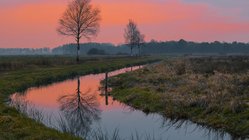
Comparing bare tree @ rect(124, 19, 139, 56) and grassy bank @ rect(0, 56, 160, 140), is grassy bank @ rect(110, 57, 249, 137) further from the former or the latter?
bare tree @ rect(124, 19, 139, 56)

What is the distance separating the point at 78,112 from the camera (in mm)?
22422

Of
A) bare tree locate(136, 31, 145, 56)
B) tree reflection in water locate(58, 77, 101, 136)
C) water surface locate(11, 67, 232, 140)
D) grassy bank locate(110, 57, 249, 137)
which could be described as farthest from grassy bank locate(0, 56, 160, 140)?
bare tree locate(136, 31, 145, 56)

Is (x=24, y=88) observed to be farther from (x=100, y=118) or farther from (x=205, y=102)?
(x=205, y=102)

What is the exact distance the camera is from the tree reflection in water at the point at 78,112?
16959 millimetres

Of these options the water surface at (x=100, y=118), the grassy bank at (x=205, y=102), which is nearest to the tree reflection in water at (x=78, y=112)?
the water surface at (x=100, y=118)

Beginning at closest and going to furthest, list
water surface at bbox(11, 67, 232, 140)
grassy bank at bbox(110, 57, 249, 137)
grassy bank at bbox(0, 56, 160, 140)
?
grassy bank at bbox(0, 56, 160, 140)
water surface at bbox(11, 67, 232, 140)
grassy bank at bbox(110, 57, 249, 137)

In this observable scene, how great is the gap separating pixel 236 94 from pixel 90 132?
8.54 metres

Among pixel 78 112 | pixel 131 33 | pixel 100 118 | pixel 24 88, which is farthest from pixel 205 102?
pixel 131 33

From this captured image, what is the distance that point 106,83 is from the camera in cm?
3872

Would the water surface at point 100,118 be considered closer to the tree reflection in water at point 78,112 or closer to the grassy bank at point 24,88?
the tree reflection in water at point 78,112

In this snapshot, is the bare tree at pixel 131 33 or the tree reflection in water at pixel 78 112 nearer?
the tree reflection in water at pixel 78 112

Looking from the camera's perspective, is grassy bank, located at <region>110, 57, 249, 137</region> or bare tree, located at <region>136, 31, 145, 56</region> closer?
grassy bank, located at <region>110, 57, 249, 137</region>

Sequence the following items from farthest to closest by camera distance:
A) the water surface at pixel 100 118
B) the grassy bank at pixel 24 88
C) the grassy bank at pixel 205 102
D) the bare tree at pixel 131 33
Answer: the bare tree at pixel 131 33 → the grassy bank at pixel 205 102 → the water surface at pixel 100 118 → the grassy bank at pixel 24 88

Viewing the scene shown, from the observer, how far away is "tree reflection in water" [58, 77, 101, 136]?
55.6 feet
